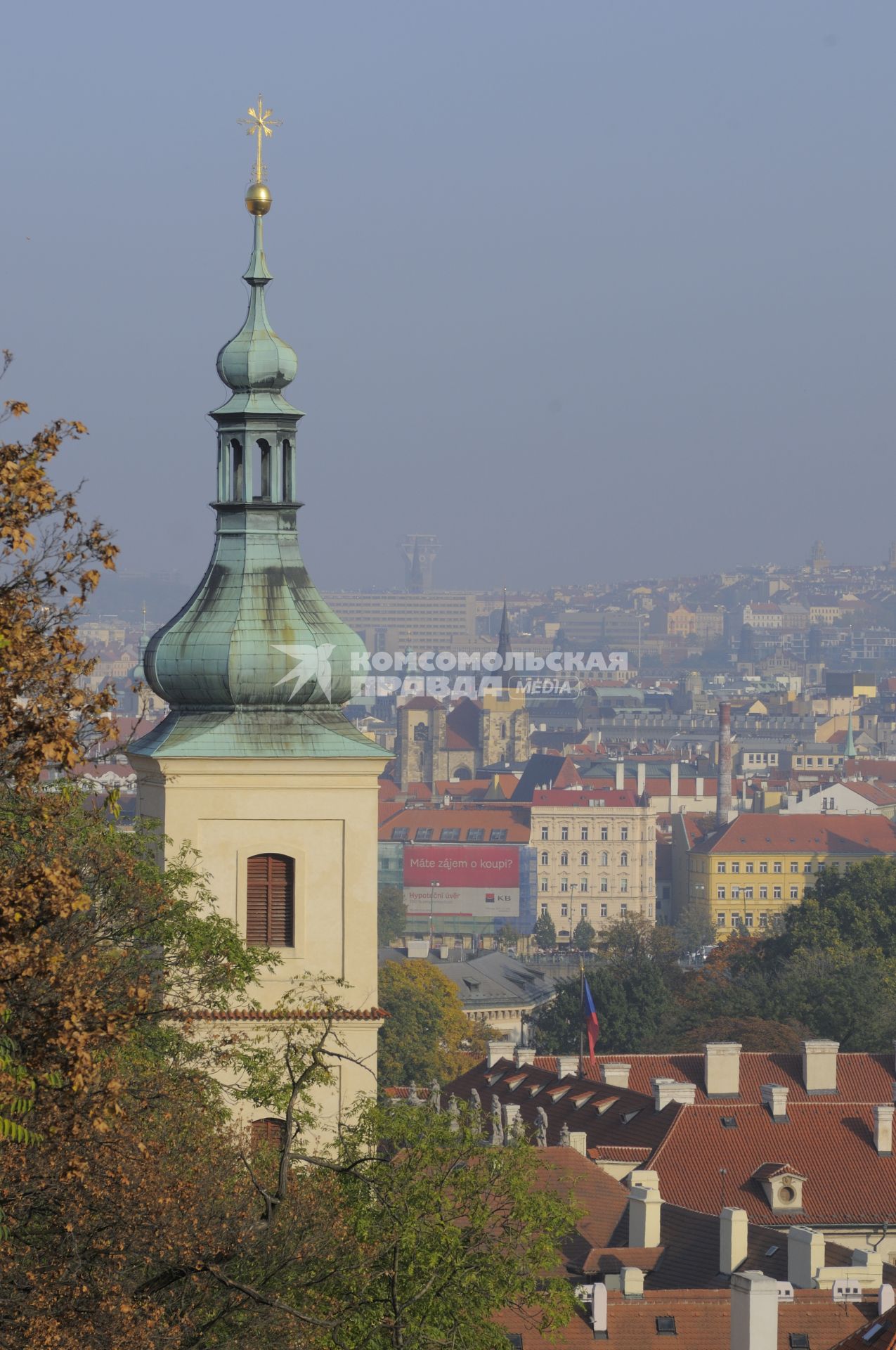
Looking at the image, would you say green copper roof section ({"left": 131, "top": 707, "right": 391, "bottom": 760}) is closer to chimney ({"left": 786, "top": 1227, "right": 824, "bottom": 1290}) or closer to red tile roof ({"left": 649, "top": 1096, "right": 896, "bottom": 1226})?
chimney ({"left": 786, "top": 1227, "right": 824, "bottom": 1290})

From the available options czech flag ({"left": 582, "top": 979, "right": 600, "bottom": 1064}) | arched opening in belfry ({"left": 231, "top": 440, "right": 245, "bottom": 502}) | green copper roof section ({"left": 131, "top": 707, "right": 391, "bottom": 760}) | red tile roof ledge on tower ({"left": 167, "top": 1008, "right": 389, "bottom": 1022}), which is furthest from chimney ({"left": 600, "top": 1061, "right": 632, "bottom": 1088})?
red tile roof ledge on tower ({"left": 167, "top": 1008, "right": 389, "bottom": 1022})

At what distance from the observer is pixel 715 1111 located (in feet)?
179

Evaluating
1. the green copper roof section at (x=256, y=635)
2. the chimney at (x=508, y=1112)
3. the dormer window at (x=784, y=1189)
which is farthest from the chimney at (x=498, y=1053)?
the green copper roof section at (x=256, y=635)

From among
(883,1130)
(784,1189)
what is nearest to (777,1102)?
(883,1130)

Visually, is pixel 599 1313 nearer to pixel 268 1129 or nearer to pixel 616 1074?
pixel 268 1129

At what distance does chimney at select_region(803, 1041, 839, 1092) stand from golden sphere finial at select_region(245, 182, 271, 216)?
30046 mm

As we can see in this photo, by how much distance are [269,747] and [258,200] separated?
674 centimetres

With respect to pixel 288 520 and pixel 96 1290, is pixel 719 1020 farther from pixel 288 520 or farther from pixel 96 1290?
pixel 96 1290

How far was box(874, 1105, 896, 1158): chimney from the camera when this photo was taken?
53.4 meters

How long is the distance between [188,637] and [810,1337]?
969cm

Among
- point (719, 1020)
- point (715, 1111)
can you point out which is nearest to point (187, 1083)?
point (715, 1111)

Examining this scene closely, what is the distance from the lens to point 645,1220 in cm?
4300

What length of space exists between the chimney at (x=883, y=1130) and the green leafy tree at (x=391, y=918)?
386 feet

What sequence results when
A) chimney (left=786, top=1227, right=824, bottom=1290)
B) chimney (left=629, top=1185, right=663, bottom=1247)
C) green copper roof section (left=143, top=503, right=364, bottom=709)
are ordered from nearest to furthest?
1. green copper roof section (left=143, top=503, right=364, bottom=709)
2. chimney (left=786, top=1227, right=824, bottom=1290)
3. chimney (left=629, top=1185, right=663, bottom=1247)
